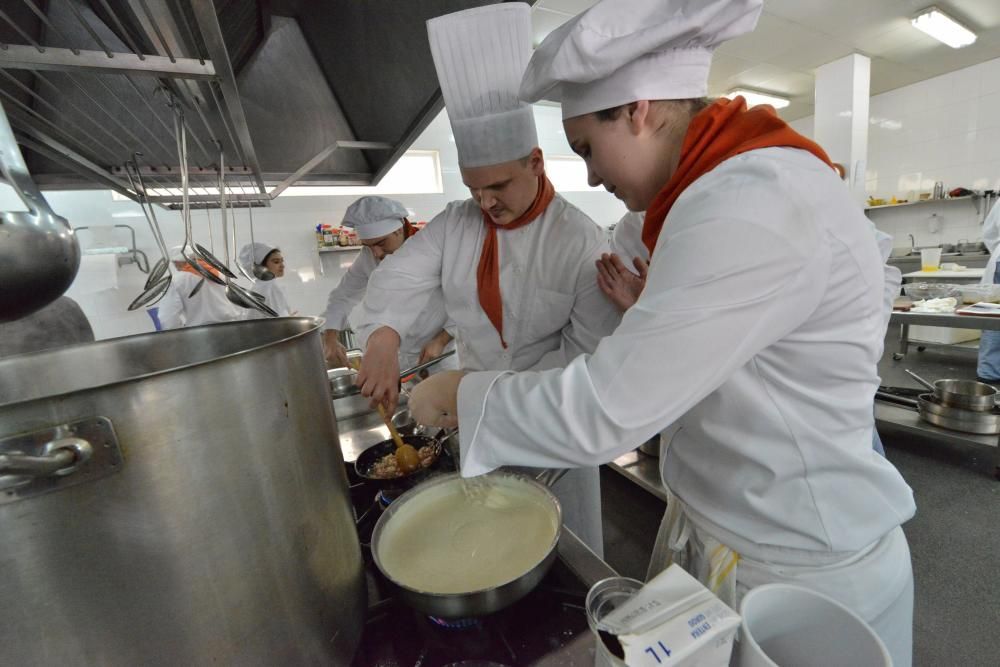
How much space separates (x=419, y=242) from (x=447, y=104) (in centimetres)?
41

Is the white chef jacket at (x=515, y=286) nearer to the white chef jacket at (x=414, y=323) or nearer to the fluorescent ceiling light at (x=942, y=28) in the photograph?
the white chef jacket at (x=414, y=323)

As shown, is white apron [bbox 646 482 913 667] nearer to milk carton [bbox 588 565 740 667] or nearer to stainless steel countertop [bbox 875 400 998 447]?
milk carton [bbox 588 565 740 667]

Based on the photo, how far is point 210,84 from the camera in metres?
0.78

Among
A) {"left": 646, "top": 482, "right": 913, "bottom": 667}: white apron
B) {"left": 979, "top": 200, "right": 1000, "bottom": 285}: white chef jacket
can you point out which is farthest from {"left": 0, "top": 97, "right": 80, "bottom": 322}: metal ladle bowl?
{"left": 979, "top": 200, "right": 1000, "bottom": 285}: white chef jacket

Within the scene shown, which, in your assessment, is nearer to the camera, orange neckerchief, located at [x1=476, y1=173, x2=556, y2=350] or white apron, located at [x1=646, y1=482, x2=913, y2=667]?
white apron, located at [x1=646, y1=482, x2=913, y2=667]

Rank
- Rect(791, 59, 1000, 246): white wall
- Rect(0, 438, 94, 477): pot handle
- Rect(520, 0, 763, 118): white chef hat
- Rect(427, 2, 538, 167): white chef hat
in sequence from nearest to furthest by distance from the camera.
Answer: Rect(0, 438, 94, 477): pot handle
Rect(520, 0, 763, 118): white chef hat
Rect(427, 2, 538, 167): white chef hat
Rect(791, 59, 1000, 246): white wall

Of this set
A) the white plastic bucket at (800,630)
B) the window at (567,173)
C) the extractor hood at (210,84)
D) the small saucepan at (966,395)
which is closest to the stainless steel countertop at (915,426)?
the small saucepan at (966,395)

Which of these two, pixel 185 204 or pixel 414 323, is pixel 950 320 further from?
pixel 185 204

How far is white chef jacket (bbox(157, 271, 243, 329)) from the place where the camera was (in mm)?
3621

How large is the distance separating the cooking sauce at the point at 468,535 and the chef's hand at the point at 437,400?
7.1 inches

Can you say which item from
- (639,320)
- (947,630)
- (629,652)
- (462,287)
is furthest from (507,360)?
(947,630)

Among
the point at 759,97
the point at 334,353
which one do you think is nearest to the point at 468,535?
the point at 334,353

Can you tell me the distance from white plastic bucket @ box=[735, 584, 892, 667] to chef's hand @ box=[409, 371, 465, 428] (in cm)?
46

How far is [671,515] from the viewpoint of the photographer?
888 millimetres
